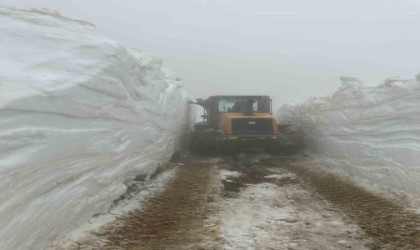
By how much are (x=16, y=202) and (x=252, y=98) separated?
11839 millimetres

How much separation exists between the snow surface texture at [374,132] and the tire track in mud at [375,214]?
786 mm

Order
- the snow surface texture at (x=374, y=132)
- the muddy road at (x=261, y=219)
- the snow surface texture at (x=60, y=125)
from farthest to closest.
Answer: the snow surface texture at (x=374, y=132) → the muddy road at (x=261, y=219) → the snow surface texture at (x=60, y=125)

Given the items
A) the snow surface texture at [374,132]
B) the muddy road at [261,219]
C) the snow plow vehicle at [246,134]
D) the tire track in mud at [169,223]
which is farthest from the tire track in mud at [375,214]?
the snow plow vehicle at [246,134]

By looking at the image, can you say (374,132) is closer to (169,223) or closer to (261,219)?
(261,219)

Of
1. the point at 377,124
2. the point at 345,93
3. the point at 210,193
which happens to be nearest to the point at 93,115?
the point at 210,193

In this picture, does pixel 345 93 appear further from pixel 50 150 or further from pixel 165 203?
pixel 50 150

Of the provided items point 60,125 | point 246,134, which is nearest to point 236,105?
point 246,134

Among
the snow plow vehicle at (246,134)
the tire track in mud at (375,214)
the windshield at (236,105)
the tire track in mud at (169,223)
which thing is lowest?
the tire track in mud at (375,214)

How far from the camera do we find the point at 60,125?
492 cm

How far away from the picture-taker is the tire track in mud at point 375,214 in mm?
4805

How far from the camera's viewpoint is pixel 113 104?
6.83m

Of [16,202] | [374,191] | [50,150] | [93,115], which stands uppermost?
[93,115]

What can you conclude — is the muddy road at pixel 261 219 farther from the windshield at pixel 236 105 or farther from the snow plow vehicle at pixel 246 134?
the windshield at pixel 236 105

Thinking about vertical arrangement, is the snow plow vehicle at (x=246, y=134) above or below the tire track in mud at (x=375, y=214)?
above
